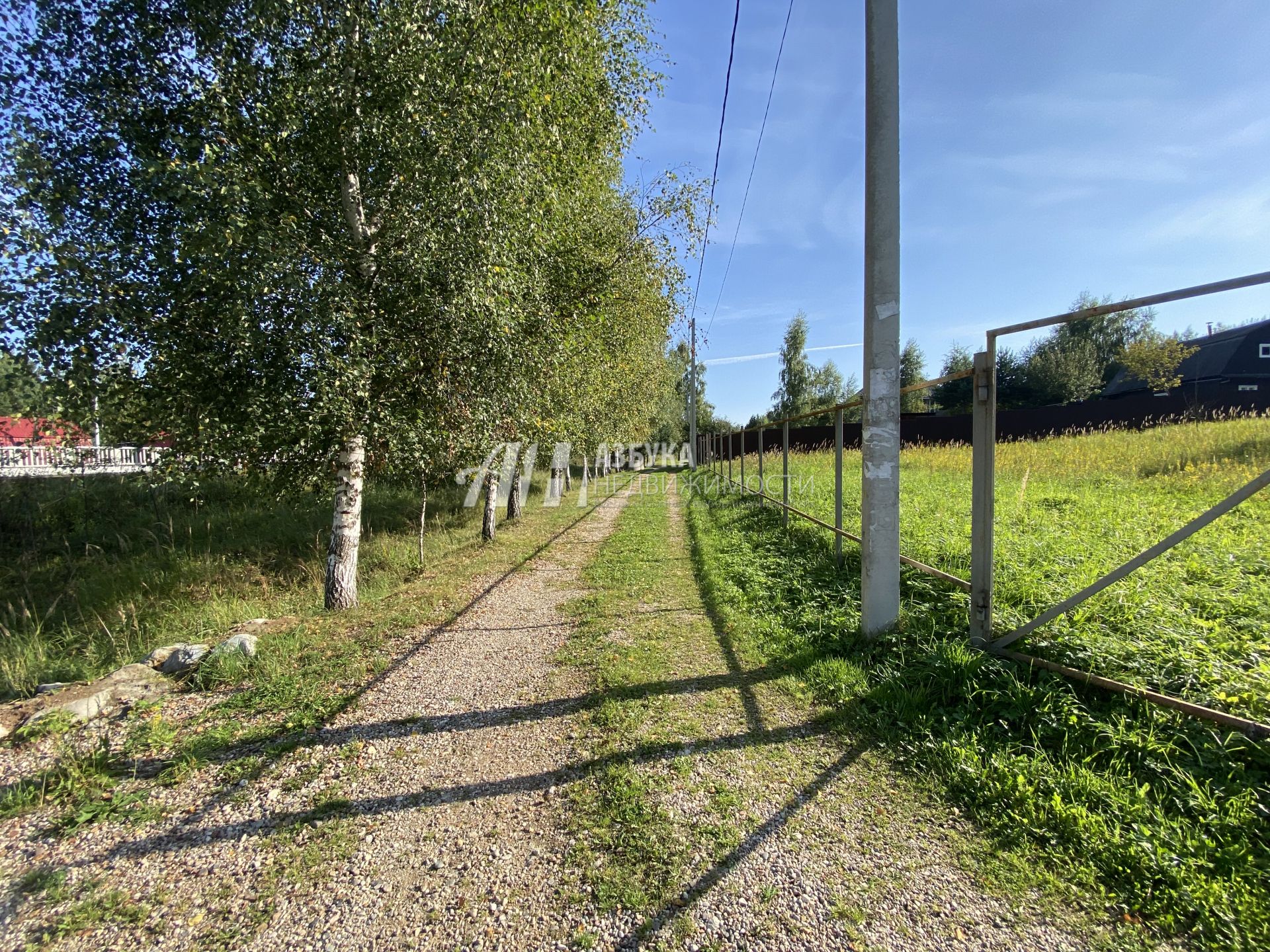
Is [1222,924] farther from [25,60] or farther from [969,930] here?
[25,60]

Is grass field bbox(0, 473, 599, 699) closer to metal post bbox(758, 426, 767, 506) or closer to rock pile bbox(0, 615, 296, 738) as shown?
rock pile bbox(0, 615, 296, 738)

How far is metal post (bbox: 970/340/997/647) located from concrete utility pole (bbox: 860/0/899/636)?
48 centimetres

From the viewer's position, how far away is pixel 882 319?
3.46 m

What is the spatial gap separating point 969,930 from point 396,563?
7251mm

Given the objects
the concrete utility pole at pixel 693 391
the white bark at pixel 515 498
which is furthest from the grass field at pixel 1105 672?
the concrete utility pole at pixel 693 391

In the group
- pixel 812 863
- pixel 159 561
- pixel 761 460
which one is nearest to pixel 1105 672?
pixel 812 863

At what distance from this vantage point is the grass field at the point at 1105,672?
5.59ft

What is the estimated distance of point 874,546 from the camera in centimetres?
350

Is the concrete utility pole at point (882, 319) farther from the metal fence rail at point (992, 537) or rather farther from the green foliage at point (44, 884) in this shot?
the green foliage at point (44, 884)

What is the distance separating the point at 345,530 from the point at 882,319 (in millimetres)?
5437

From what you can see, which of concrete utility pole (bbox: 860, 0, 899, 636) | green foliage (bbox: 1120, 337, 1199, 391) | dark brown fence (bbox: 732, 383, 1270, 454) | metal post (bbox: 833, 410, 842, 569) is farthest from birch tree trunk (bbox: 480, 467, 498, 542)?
green foliage (bbox: 1120, 337, 1199, 391)

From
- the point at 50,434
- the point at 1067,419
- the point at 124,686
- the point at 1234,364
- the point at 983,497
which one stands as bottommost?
the point at 124,686

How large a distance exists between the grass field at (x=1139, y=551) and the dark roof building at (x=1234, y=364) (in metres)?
0.94

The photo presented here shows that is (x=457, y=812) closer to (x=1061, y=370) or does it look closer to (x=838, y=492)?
(x=838, y=492)
